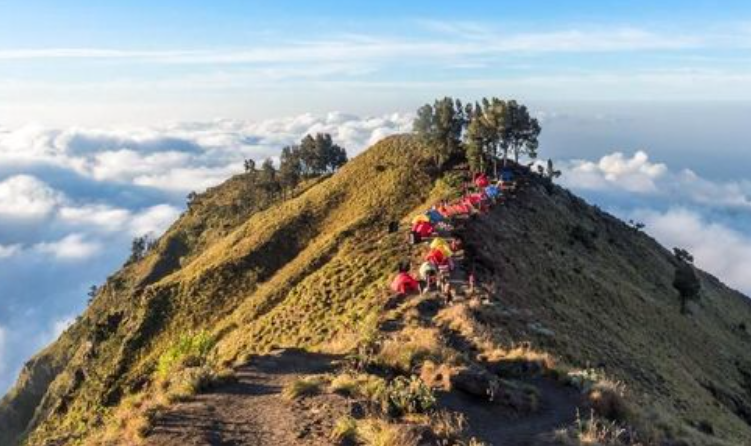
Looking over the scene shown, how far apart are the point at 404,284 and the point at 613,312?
2975 cm

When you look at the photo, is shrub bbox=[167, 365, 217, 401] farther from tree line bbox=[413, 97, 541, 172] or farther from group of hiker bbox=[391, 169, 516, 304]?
tree line bbox=[413, 97, 541, 172]

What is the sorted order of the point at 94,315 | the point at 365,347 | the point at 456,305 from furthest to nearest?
1. the point at 94,315
2. the point at 456,305
3. the point at 365,347

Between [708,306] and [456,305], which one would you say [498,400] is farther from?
[708,306]

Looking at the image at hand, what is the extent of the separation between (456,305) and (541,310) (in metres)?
14.7

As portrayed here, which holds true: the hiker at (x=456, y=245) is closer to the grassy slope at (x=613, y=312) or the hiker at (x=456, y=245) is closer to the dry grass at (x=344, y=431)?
the grassy slope at (x=613, y=312)

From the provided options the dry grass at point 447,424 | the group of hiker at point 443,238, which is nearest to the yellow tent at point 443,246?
the group of hiker at point 443,238

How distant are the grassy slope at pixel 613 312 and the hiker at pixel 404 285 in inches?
290

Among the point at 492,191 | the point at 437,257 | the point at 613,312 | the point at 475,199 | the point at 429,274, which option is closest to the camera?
the point at 429,274

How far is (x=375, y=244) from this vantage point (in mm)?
70250

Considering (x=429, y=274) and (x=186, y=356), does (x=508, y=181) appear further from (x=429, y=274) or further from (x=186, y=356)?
(x=186, y=356)

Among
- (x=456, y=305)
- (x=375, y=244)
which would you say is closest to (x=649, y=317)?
(x=375, y=244)

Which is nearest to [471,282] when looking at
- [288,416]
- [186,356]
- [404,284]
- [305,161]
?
[404,284]

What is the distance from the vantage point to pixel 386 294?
49281mm

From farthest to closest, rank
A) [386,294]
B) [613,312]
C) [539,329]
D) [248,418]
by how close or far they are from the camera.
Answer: [613,312] → [386,294] → [539,329] → [248,418]
